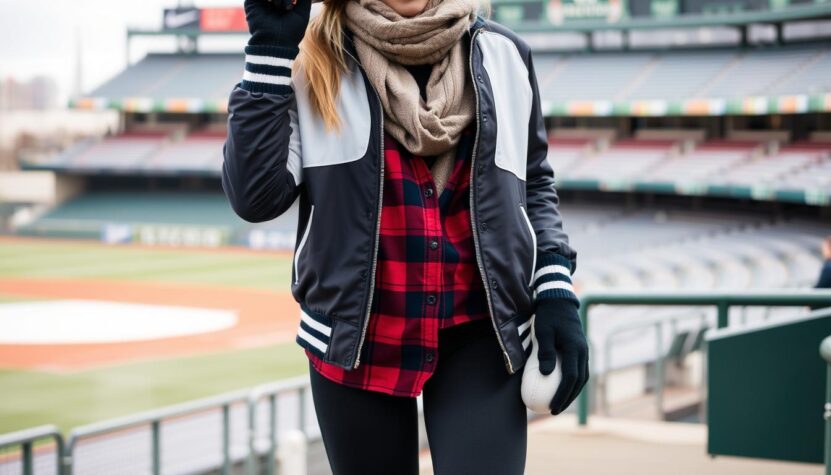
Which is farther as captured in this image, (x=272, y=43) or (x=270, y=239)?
(x=270, y=239)

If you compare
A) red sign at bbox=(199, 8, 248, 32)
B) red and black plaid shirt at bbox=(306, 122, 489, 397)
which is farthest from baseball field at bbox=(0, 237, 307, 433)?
red sign at bbox=(199, 8, 248, 32)

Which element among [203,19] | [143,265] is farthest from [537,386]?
[203,19]

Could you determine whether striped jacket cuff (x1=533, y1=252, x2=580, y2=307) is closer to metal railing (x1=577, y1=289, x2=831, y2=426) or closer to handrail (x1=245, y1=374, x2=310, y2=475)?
metal railing (x1=577, y1=289, x2=831, y2=426)

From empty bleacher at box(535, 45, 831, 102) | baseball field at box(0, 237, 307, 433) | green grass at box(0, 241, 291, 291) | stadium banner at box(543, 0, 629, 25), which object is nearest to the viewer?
baseball field at box(0, 237, 307, 433)

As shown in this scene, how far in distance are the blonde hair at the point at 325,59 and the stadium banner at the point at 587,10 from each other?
27.5 meters

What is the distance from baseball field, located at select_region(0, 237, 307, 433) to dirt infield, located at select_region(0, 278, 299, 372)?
2cm

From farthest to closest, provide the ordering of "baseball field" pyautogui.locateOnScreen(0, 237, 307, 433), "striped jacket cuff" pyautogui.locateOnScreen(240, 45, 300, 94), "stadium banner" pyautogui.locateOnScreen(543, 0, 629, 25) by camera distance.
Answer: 1. "stadium banner" pyautogui.locateOnScreen(543, 0, 629, 25)
2. "baseball field" pyautogui.locateOnScreen(0, 237, 307, 433)
3. "striped jacket cuff" pyautogui.locateOnScreen(240, 45, 300, 94)

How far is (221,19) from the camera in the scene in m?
34.3

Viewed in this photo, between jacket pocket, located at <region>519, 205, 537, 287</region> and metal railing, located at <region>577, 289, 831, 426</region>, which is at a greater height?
jacket pocket, located at <region>519, 205, 537, 287</region>

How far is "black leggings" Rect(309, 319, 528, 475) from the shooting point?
1.59 metres

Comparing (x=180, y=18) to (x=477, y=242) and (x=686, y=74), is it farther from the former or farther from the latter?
(x=477, y=242)

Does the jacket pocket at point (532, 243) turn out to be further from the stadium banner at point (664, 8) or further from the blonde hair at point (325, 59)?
the stadium banner at point (664, 8)

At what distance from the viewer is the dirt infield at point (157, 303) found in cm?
1146

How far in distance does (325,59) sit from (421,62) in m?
0.18
